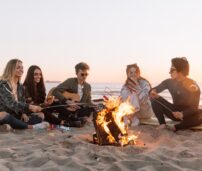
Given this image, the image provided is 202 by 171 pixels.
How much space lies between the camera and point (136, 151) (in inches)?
202

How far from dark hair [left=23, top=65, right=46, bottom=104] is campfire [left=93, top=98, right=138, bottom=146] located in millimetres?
2419

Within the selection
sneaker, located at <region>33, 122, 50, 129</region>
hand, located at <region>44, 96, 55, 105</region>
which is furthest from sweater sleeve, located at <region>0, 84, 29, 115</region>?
hand, located at <region>44, 96, 55, 105</region>

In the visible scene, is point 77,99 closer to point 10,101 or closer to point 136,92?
point 136,92

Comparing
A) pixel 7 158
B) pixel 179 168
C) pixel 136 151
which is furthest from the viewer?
pixel 136 151

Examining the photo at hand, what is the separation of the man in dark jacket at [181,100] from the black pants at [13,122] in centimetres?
262

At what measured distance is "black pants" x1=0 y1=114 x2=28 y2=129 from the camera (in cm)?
677

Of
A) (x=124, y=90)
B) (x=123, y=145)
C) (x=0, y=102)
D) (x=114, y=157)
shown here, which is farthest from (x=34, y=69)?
(x=114, y=157)

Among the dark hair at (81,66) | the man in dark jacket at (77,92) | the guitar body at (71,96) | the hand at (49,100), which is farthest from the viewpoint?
the guitar body at (71,96)

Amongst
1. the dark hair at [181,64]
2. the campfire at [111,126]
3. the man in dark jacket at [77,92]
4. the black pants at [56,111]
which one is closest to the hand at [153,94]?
the dark hair at [181,64]

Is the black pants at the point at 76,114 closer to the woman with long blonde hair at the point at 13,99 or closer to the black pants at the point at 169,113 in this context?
the woman with long blonde hair at the point at 13,99

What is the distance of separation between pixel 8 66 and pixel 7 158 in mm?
2778

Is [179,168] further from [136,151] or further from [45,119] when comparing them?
[45,119]

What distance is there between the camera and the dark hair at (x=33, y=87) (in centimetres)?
767

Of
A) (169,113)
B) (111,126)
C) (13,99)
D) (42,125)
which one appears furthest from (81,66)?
(111,126)
